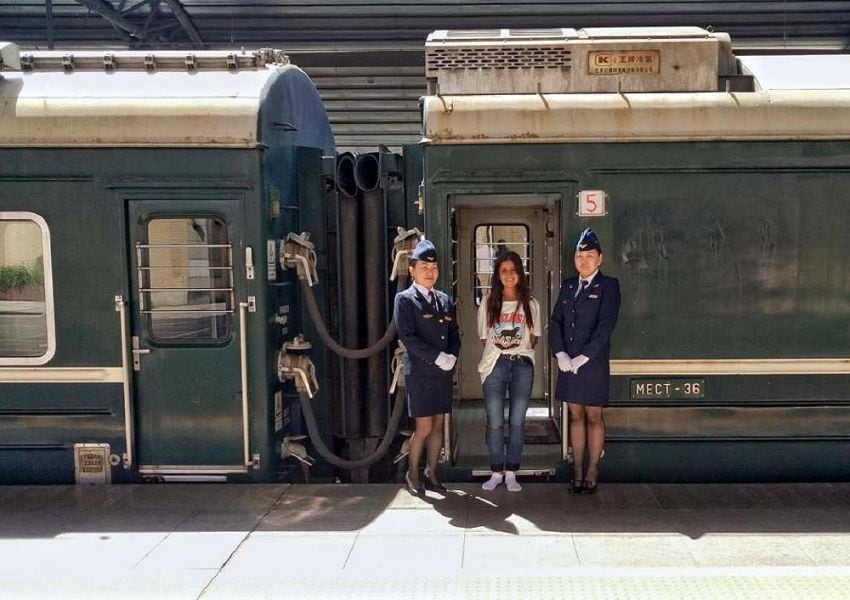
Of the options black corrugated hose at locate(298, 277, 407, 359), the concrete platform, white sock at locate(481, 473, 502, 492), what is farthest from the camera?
black corrugated hose at locate(298, 277, 407, 359)

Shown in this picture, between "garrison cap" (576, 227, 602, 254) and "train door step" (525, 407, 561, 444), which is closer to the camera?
"garrison cap" (576, 227, 602, 254)

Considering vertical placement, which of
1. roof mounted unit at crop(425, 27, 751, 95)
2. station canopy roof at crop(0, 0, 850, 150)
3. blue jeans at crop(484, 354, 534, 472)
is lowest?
blue jeans at crop(484, 354, 534, 472)

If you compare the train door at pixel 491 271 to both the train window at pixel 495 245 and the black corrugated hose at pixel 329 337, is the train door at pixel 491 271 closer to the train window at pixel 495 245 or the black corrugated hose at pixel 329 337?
the train window at pixel 495 245

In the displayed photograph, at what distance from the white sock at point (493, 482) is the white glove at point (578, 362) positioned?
3.14 ft

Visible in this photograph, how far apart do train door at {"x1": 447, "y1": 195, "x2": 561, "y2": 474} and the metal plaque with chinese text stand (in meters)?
1.08

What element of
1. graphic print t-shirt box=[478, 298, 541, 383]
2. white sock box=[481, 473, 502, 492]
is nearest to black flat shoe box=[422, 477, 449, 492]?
white sock box=[481, 473, 502, 492]

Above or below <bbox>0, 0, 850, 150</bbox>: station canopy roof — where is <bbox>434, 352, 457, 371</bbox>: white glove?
below

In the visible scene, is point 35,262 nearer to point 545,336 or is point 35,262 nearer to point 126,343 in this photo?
point 126,343

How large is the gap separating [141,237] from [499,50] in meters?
2.97

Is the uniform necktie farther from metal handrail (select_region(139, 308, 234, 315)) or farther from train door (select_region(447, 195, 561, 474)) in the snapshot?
metal handrail (select_region(139, 308, 234, 315))

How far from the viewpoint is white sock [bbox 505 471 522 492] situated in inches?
212

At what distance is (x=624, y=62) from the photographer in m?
5.58

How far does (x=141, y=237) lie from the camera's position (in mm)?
5508

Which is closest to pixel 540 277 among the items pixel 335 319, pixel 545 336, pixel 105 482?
pixel 545 336
